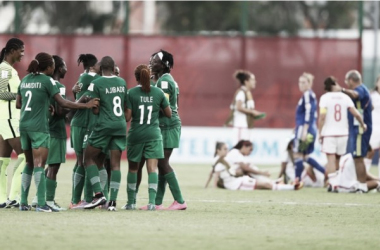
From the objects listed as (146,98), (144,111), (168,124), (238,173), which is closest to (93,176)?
(144,111)

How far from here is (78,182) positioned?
14.3 metres

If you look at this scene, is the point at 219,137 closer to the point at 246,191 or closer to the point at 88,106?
the point at 246,191

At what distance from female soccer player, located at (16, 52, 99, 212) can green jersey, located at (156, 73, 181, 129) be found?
1.12 m

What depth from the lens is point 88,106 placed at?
13234mm

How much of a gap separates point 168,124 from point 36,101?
1.95m

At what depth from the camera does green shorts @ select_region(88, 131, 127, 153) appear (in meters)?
13.5

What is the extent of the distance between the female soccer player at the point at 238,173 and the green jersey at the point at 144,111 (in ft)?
19.4

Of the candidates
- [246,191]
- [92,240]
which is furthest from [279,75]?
[92,240]

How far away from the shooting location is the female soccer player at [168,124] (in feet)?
46.1

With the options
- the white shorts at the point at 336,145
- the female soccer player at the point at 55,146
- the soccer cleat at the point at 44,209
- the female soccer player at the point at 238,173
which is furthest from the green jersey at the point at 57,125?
the white shorts at the point at 336,145

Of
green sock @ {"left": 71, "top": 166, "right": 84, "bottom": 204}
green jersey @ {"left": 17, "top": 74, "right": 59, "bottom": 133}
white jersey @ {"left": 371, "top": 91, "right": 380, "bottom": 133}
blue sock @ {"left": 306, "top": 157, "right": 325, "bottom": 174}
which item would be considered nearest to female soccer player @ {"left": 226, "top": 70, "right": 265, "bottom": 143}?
blue sock @ {"left": 306, "top": 157, "right": 325, "bottom": 174}

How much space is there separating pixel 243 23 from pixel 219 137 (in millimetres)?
3525

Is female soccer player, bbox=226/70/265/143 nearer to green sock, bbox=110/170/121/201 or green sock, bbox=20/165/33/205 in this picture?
green sock, bbox=110/170/121/201

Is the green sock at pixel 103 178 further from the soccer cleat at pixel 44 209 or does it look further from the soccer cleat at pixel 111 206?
the soccer cleat at pixel 44 209
